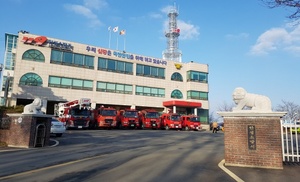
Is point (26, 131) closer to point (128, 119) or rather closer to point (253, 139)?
point (253, 139)

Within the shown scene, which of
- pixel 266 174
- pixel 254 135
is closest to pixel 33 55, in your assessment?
pixel 254 135

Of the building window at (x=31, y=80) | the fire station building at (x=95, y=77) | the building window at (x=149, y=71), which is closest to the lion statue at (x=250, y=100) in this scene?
the fire station building at (x=95, y=77)

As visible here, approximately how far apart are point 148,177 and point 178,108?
148ft

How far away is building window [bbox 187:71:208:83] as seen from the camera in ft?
178

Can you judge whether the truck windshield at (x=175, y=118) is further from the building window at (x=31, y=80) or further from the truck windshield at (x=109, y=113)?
the building window at (x=31, y=80)

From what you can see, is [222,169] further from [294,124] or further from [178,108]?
[178,108]

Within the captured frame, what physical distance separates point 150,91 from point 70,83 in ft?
49.1

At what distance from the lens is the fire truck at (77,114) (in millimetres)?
29297

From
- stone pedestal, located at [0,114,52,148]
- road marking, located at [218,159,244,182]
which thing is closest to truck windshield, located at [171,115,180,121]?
stone pedestal, located at [0,114,52,148]

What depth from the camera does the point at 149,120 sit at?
35.9 metres

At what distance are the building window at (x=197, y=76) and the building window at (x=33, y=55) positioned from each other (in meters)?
27.9

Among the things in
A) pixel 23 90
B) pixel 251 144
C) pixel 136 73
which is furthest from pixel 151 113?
pixel 251 144

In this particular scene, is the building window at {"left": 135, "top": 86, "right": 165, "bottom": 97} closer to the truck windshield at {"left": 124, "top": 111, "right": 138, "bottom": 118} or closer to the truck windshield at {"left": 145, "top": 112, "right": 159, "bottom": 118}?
the truck windshield at {"left": 145, "top": 112, "right": 159, "bottom": 118}

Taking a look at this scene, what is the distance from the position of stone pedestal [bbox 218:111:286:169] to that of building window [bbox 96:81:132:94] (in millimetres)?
37298
